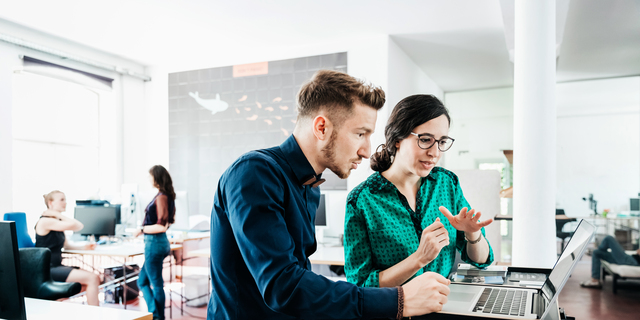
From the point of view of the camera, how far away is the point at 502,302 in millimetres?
1071

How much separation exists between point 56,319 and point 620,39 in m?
6.98

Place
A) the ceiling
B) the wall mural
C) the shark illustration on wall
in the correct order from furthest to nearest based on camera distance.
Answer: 1. the shark illustration on wall
2. the wall mural
3. the ceiling

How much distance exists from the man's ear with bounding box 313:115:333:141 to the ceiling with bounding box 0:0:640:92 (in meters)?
4.21

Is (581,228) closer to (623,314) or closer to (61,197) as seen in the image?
(623,314)

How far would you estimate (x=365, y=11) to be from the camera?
204 inches

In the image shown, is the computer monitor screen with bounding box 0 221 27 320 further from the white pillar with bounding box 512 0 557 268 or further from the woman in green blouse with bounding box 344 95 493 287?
the white pillar with bounding box 512 0 557 268

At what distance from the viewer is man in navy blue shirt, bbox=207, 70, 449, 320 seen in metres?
0.87

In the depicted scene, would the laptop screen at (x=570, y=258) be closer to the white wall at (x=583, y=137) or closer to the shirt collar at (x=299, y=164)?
the shirt collar at (x=299, y=164)

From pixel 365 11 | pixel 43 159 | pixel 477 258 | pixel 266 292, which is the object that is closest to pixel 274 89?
pixel 365 11

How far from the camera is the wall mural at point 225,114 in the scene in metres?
6.48

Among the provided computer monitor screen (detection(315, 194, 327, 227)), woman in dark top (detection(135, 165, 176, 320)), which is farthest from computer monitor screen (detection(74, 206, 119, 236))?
computer monitor screen (detection(315, 194, 327, 227))

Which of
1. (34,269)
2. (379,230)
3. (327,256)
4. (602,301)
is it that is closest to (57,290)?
(34,269)

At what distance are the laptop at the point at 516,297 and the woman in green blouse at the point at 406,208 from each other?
0.54ft

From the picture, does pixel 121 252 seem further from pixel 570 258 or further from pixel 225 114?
pixel 570 258
